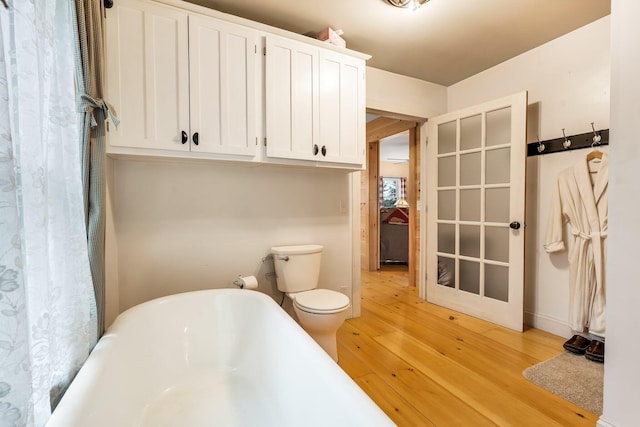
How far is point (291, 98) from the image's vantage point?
208cm

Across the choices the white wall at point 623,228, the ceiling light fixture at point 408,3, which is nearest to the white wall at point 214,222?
the ceiling light fixture at point 408,3

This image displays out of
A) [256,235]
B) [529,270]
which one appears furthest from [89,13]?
[529,270]

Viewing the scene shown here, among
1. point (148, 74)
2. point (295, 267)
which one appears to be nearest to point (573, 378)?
point (295, 267)

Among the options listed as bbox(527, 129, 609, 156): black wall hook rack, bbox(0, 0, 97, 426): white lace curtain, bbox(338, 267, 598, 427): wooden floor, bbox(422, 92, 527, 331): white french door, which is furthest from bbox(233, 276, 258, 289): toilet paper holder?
bbox(527, 129, 609, 156): black wall hook rack

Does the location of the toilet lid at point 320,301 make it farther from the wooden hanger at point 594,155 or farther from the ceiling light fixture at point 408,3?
the wooden hanger at point 594,155

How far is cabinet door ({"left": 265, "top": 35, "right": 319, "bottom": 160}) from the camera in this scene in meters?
2.01

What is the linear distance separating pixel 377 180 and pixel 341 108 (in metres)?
2.52

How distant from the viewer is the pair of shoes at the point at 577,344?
213 cm

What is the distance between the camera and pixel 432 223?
3.24 m

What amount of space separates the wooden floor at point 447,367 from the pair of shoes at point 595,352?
0.17 m

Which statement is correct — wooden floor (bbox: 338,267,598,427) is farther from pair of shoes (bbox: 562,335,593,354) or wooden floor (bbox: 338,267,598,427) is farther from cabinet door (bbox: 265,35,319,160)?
cabinet door (bbox: 265,35,319,160)

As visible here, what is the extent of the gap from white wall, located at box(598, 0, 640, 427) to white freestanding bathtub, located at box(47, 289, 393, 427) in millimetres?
1315

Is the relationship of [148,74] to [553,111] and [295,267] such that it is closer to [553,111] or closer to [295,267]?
[295,267]

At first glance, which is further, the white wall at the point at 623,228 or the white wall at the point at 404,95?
the white wall at the point at 404,95
